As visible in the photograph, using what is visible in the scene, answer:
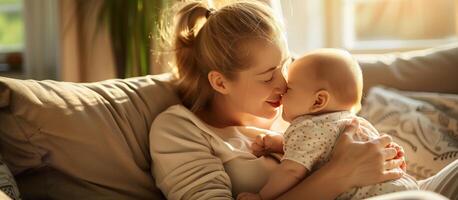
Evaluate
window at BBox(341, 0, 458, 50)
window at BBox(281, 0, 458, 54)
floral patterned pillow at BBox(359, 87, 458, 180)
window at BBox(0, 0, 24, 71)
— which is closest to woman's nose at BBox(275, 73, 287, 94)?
floral patterned pillow at BBox(359, 87, 458, 180)

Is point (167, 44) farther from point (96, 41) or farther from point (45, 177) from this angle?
point (96, 41)

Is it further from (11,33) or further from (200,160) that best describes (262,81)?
(11,33)

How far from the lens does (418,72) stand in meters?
1.94

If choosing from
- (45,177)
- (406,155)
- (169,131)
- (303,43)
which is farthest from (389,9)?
(45,177)

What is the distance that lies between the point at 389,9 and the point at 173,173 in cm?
189

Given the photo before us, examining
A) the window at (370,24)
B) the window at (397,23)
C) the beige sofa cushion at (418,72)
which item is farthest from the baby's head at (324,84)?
the window at (397,23)

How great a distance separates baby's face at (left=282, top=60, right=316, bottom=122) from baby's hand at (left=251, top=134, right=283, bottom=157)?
0.24ft

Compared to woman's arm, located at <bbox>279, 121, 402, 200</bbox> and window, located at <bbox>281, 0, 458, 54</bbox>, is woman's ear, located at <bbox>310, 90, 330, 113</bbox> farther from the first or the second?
window, located at <bbox>281, 0, 458, 54</bbox>

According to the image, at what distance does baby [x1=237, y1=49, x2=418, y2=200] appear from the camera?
1292 millimetres

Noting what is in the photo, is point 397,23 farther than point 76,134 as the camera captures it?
Yes

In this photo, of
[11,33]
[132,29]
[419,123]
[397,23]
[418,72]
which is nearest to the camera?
[419,123]

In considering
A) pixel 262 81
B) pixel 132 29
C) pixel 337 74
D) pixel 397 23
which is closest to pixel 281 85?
pixel 262 81

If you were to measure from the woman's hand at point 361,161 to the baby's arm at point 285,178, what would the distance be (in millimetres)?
73

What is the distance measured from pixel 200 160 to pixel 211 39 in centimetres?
31
